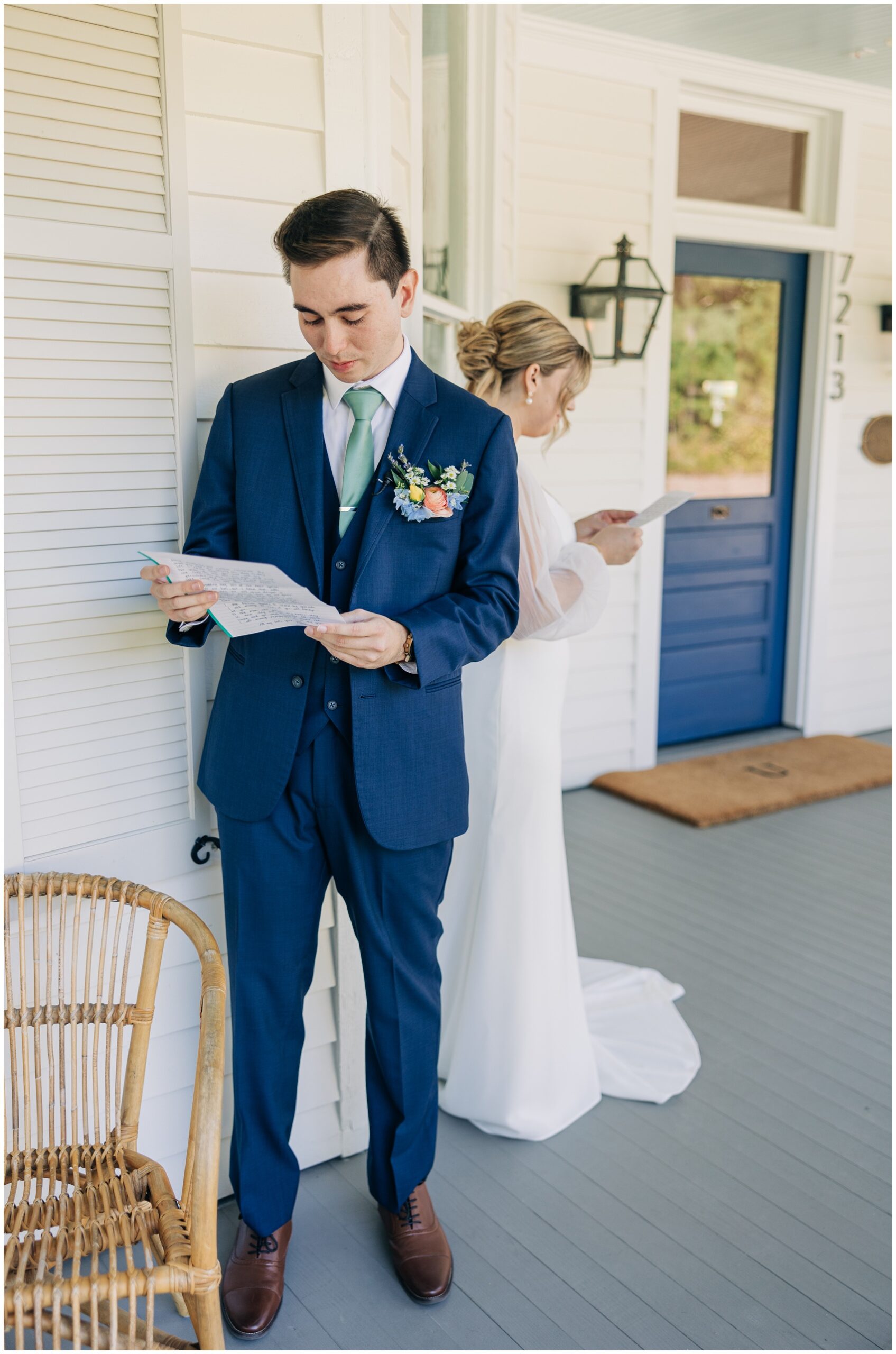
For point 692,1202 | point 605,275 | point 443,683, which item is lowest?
point 692,1202

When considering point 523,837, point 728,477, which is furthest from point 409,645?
point 728,477

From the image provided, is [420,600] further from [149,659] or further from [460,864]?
[460,864]

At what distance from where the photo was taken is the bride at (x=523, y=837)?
7.61 ft

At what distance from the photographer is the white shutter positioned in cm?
168

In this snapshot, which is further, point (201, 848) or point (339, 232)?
point (201, 848)

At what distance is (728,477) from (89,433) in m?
3.95

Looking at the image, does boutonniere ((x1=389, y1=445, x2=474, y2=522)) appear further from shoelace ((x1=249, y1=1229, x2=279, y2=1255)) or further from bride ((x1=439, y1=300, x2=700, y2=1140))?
shoelace ((x1=249, y1=1229, x2=279, y2=1255))

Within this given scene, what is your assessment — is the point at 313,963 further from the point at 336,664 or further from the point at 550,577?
the point at 550,577

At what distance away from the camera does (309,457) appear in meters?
1.75

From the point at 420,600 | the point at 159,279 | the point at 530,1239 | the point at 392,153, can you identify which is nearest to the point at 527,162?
the point at 392,153

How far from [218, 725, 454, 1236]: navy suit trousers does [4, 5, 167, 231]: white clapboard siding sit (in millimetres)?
893

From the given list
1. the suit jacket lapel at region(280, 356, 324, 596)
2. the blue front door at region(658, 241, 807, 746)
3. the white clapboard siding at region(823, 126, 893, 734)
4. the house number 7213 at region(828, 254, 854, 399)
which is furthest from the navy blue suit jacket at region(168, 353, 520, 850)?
the white clapboard siding at region(823, 126, 893, 734)

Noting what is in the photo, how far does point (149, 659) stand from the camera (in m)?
1.92

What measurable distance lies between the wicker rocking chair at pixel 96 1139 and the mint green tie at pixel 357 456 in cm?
67
